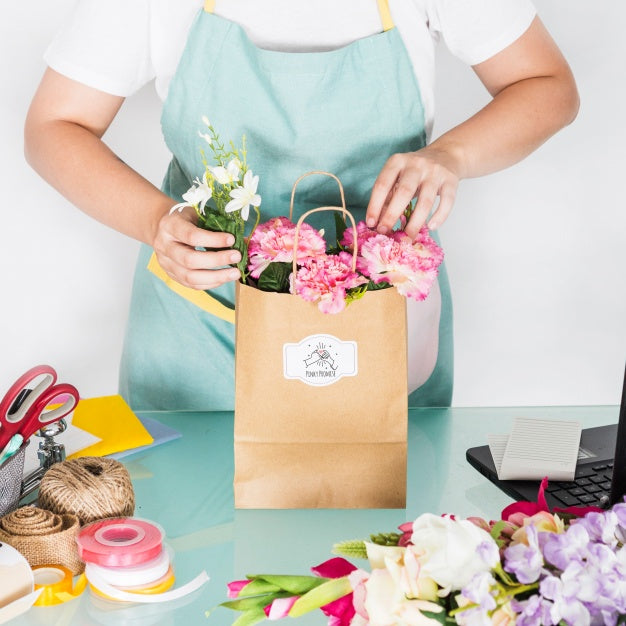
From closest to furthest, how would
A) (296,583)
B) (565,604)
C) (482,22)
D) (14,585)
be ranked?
(565,604)
(296,583)
(14,585)
(482,22)

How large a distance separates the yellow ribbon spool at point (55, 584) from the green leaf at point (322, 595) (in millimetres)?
404

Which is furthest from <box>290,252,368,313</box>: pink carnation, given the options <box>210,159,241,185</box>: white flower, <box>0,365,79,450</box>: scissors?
<box>0,365,79,450</box>: scissors

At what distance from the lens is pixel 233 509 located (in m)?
1.25

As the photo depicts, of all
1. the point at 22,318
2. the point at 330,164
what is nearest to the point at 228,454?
the point at 330,164

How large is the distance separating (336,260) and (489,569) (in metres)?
0.53

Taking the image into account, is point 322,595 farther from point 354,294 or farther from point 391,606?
point 354,294

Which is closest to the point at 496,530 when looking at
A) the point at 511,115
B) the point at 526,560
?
the point at 526,560

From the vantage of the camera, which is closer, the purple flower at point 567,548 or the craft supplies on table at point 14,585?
the purple flower at point 567,548

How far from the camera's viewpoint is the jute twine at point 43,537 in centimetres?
107

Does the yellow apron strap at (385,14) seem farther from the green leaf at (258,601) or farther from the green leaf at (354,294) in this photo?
the green leaf at (258,601)

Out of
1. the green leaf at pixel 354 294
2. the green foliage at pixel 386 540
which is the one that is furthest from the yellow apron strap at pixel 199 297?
the green foliage at pixel 386 540

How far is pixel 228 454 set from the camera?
1.41 metres

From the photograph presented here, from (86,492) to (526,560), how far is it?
619 millimetres

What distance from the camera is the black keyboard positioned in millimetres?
1191
